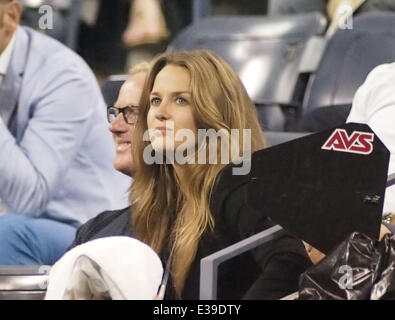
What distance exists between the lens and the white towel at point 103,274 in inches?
58.9

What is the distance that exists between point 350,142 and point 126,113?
0.50m

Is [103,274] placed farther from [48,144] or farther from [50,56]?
[50,56]

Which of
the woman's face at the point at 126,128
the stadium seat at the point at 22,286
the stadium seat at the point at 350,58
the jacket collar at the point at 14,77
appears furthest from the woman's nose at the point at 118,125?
the stadium seat at the point at 350,58

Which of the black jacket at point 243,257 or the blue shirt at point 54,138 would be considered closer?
the black jacket at point 243,257

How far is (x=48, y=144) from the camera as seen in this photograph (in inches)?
78.9

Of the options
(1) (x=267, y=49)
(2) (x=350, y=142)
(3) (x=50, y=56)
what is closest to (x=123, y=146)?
(3) (x=50, y=56)

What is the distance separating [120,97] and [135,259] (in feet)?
1.59

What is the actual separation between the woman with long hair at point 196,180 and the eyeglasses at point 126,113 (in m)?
0.06

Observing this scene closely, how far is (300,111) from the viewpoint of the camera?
8.11ft

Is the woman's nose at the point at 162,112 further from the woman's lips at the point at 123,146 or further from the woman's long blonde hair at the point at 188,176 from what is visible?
the woman's lips at the point at 123,146

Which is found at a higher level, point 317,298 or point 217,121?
point 217,121

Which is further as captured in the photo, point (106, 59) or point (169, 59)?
point (106, 59)

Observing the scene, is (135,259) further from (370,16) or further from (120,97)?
(370,16)
